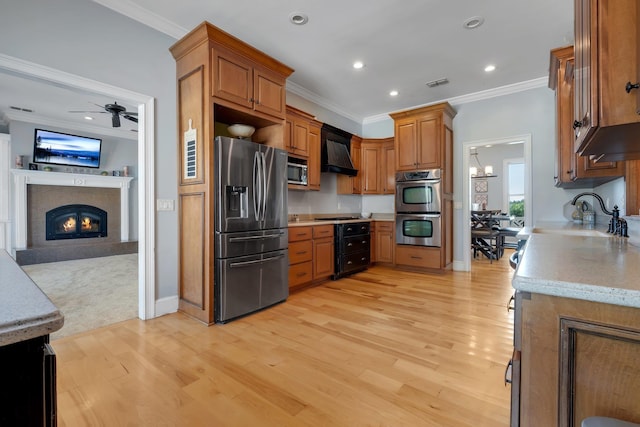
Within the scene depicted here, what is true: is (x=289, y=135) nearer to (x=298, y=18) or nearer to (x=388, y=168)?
(x=298, y=18)

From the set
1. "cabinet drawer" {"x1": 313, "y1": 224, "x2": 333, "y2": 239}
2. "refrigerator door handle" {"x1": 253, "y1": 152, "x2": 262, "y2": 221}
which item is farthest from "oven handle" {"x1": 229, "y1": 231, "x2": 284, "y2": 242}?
"cabinet drawer" {"x1": 313, "y1": 224, "x2": 333, "y2": 239}

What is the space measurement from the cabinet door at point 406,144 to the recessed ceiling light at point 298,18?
101 inches

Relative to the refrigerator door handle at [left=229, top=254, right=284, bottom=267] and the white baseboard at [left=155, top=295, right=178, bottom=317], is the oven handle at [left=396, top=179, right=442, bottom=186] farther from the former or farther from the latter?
the white baseboard at [left=155, top=295, right=178, bottom=317]

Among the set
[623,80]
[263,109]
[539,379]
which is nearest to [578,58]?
[623,80]

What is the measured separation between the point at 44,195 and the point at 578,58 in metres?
7.95

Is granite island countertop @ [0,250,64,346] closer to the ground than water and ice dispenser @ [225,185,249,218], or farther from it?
closer to the ground

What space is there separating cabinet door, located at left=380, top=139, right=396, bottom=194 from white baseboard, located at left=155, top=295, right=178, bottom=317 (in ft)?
12.8

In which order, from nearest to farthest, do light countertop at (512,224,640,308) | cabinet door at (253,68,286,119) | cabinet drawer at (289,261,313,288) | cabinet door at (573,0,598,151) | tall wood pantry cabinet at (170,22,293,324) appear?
1. light countertop at (512,224,640,308)
2. cabinet door at (573,0,598,151)
3. tall wood pantry cabinet at (170,22,293,324)
4. cabinet door at (253,68,286,119)
5. cabinet drawer at (289,261,313,288)

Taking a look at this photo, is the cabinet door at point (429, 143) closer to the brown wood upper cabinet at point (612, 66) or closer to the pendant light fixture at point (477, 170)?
the brown wood upper cabinet at point (612, 66)

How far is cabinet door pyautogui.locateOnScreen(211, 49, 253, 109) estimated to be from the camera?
2.65m

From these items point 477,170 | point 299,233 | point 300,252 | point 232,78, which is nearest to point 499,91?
point 299,233

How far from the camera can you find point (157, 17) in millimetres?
2680

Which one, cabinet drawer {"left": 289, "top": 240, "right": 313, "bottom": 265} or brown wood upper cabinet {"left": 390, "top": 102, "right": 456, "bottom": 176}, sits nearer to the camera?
cabinet drawer {"left": 289, "top": 240, "right": 313, "bottom": 265}

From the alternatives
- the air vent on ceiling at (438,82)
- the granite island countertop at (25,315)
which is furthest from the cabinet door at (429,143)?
the granite island countertop at (25,315)
